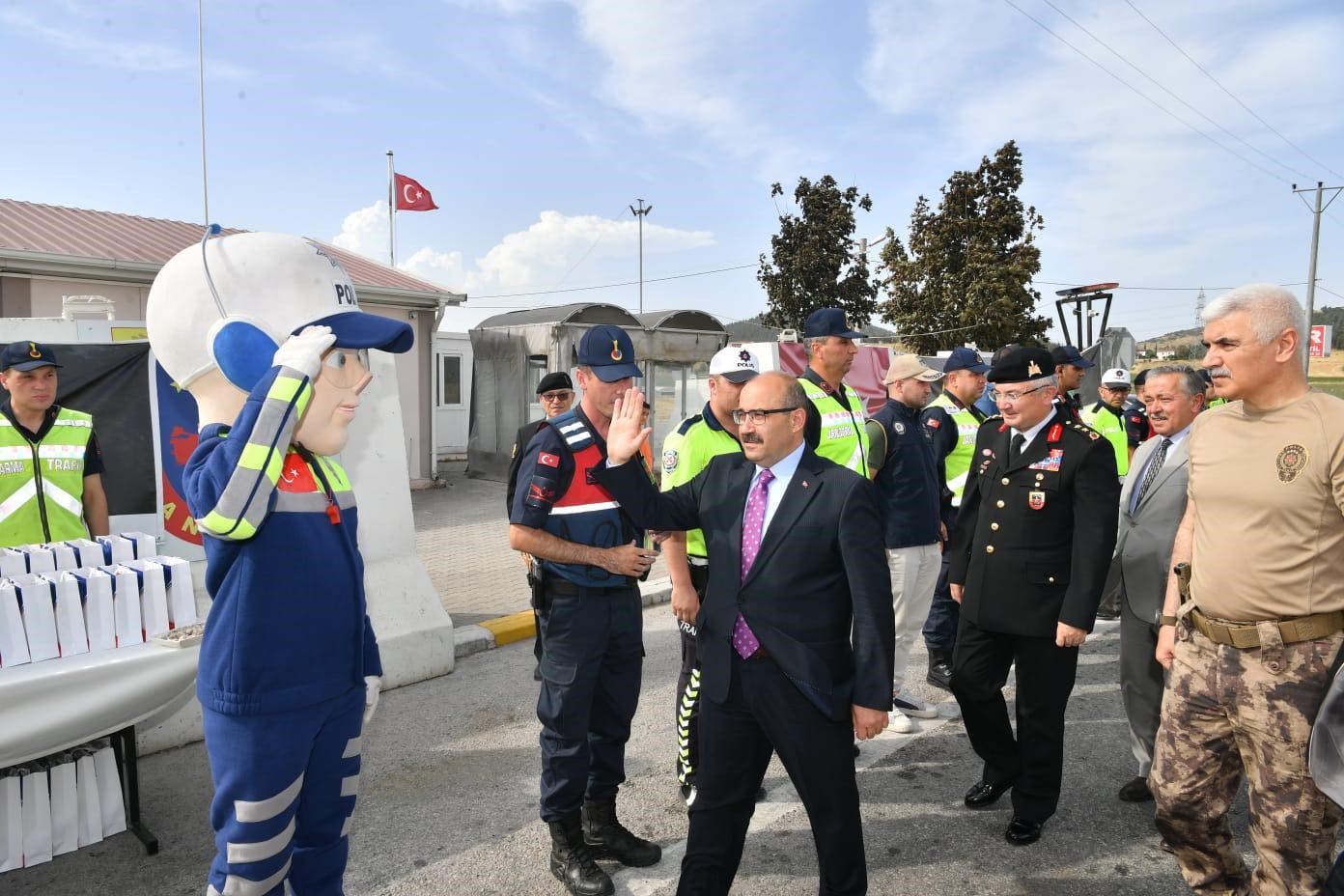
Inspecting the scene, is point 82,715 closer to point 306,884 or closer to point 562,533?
point 306,884

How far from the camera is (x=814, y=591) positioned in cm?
257

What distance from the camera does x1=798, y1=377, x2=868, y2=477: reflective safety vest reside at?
169 inches

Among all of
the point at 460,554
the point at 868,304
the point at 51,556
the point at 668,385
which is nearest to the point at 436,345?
the point at 668,385

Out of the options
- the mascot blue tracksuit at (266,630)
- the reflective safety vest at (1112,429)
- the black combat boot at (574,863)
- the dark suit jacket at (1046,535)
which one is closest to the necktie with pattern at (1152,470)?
the dark suit jacket at (1046,535)

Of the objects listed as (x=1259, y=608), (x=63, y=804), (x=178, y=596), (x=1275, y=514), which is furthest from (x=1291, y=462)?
(x=63, y=804)

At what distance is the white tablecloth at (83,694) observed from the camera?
2.88 m

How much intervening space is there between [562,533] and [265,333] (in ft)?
4.54

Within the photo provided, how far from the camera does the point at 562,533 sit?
323 centimetres

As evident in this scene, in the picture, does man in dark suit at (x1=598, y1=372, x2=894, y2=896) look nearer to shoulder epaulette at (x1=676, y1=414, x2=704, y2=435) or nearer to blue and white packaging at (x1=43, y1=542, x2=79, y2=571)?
shoulder epaulette at (x1=676, y1=414, x2=704, y2=435)

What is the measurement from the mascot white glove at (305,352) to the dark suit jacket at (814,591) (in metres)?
0.97

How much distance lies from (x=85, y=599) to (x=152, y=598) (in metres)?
0.22

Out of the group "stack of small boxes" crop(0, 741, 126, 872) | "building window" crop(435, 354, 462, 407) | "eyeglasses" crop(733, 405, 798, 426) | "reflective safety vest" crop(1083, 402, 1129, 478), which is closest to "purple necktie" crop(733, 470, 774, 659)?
"eyeglasses" crop(733, 405, 798, 426)

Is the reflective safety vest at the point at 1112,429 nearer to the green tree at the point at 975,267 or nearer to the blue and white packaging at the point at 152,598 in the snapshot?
the blue and white packaging at the point at 152,598

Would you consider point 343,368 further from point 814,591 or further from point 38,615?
point 38,615
